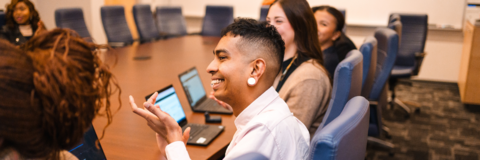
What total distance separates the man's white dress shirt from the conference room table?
0.97 ft

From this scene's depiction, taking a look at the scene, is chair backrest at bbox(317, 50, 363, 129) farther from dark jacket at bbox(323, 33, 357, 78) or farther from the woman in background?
dark jacket at bbox(323, 33, 357, 78)

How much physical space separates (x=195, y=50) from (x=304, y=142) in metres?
3.13

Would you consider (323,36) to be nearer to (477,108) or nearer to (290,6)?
(290,6)

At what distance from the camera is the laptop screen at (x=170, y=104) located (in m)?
1.62

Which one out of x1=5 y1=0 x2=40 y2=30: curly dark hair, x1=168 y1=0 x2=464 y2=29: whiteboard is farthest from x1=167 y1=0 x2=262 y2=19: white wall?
x1=5 y1=0 x2=40 y2=30: curly dark hair

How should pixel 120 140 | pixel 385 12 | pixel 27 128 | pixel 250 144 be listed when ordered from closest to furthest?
1. pixel 27 128
2. pixel 250 144
3. pixel 120 140
4. pixel 385 12

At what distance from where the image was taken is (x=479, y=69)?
3830 mm

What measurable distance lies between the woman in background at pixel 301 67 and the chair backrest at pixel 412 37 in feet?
8.68

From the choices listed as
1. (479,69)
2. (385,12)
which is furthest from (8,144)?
(385,12)

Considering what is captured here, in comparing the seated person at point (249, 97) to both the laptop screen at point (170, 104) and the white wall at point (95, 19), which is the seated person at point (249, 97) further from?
the white wall at point (95, 19)

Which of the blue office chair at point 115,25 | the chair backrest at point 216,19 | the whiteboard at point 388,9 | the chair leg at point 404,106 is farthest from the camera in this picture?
the chair backrest at point 216,19

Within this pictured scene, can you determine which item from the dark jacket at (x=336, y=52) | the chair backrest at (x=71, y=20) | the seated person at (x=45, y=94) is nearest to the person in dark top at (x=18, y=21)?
the chair backrest at (x=71, y=20)

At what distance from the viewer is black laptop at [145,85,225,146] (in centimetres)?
152

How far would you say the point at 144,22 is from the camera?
539 centimetres
